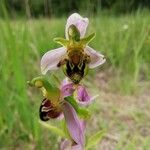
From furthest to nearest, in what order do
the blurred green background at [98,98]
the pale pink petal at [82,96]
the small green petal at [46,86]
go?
the blurred green background at [98,98], the pale pink petal at [82,96], the small green petal at [46,86]

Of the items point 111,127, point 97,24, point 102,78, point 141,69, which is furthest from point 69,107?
point 97,24

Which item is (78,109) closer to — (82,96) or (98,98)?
(82,96)

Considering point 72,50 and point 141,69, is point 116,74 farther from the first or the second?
point 72,50

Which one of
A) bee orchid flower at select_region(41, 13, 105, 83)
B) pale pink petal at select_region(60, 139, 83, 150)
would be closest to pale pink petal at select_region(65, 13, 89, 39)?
bee orchid flower at select_region(41, 13, 105, 83)

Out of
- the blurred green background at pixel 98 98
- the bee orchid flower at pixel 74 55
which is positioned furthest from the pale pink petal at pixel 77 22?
the blurred green background at pixel 98 98

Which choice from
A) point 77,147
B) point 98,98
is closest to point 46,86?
point 77,147

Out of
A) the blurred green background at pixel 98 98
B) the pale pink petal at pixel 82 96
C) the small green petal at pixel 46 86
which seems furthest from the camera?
the blurred green background at pixel 98 98

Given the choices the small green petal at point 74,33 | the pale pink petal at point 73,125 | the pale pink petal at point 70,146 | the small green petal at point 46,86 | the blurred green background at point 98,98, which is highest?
the small green petal at point 74,33

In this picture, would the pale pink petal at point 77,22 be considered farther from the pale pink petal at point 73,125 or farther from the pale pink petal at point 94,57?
the pale pink petal at point 73,125
